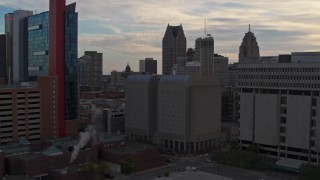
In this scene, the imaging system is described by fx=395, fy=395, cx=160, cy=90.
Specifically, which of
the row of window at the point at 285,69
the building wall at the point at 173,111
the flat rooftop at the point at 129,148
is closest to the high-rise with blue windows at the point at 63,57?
the flat rooftop at the point at 129,148

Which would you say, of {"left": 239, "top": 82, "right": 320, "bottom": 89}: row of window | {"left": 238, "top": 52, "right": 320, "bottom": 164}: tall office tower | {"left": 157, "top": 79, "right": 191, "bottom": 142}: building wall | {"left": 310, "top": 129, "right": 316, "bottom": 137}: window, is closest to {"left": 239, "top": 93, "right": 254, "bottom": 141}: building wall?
{"left": 238, "top": 52, "right": 320, "bottom": 164}: tall office tower

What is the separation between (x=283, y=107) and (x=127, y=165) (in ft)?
133

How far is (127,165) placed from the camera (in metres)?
85.2

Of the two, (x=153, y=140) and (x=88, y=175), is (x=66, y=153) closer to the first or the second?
(x=88, y=175)

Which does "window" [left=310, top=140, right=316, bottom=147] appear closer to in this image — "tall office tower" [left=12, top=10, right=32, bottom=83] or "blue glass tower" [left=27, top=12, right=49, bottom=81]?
"blue glass tower" [left=27, top=12, right=49, bottom=81]

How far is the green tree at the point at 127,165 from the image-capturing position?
85188 millimetres

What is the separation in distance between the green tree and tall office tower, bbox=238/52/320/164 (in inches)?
1340

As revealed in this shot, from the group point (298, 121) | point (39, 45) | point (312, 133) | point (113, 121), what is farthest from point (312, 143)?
point (39, 45)

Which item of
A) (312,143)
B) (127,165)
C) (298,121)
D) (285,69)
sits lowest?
(127,165)

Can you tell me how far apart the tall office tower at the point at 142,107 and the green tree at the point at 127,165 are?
32.8 meters

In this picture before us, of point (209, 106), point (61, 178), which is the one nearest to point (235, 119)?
point (209, 106)

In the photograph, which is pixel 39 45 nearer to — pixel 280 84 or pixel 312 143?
pixel 280 84

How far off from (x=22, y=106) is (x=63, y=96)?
15.5 meters

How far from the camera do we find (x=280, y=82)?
96.3 meters
